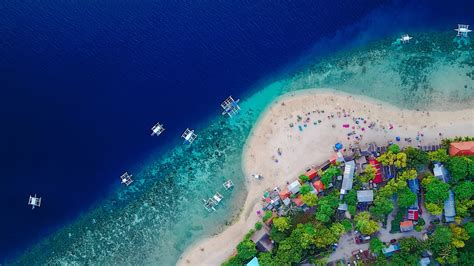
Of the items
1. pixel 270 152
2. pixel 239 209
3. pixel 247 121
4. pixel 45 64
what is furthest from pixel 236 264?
Answer: pixel 45 64

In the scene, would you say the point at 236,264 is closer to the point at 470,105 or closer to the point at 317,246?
the point at 317,246

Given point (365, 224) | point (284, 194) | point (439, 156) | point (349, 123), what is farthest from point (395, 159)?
point (284, 194)

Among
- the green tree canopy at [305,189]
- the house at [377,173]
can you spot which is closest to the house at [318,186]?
the green tree canopy at [305,189]

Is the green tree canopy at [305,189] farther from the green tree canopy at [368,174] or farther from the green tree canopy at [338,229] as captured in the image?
the green tree canopy at [368,174]

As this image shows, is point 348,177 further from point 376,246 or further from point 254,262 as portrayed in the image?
point 254,262

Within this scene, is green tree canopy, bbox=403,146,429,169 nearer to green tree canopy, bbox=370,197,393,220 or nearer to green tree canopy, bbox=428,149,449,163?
green tree canopy, bbox=428,149,449,163

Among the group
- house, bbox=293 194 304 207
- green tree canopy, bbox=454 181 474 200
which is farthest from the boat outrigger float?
green tree canopy, bbox=454 181 474 200
